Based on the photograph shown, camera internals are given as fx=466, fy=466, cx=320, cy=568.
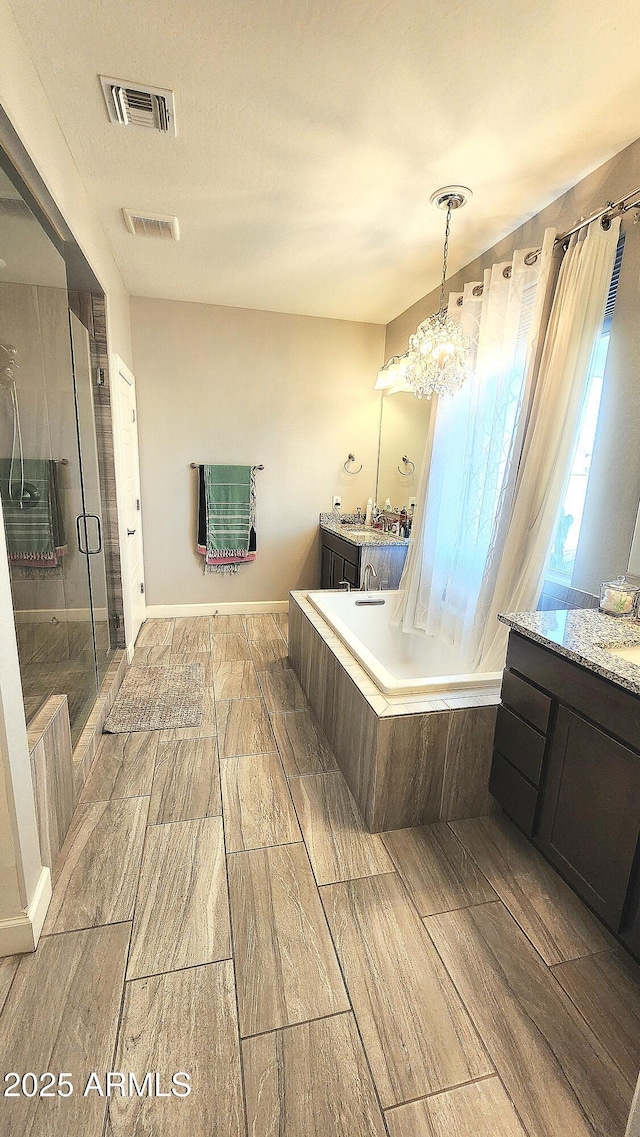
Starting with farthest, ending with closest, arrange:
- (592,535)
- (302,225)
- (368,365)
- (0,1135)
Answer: (368,365) < (302,225) < (592,535) < (0,1135)

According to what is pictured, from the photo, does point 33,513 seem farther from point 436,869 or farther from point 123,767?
point 436,869

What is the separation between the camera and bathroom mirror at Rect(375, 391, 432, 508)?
346 centimetres

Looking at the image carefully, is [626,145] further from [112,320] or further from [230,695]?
[230,695]

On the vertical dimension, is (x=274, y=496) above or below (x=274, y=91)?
below

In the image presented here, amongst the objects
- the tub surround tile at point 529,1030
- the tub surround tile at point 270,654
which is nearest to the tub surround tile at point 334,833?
the tub surround tile at point 529,1030

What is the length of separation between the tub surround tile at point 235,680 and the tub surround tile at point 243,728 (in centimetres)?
7

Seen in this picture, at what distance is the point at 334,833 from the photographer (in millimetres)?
1801

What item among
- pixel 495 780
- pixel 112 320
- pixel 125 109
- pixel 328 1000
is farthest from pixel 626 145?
pixel 328 1000

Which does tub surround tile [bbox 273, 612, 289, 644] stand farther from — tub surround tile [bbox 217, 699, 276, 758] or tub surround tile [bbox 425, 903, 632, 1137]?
tub surround tile [bbox 425, 903, 632, 1137]

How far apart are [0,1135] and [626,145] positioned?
3.40 metres

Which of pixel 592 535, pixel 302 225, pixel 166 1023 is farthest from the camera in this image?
pixel 302 225

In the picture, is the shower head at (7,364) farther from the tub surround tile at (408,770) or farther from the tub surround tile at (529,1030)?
the tub surround tile at (529,1030)

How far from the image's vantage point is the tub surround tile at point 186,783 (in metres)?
1.90

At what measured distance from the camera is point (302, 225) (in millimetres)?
2453
